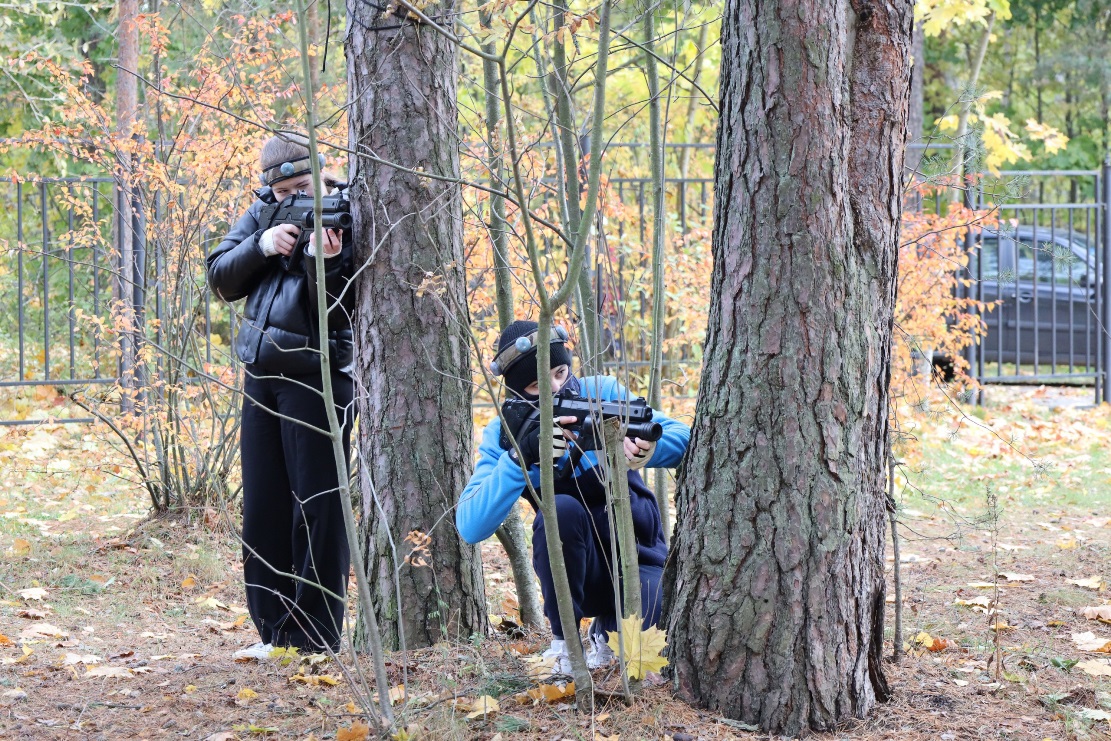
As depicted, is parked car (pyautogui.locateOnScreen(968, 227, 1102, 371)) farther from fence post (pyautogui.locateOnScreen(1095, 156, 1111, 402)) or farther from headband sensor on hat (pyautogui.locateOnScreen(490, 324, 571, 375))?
headband sensor on hat (pyautogui.locateOnScreen(490, 324, 571, 375))

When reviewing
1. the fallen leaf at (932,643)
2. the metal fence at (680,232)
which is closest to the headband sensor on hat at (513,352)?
the fallen leaf at (932,643)

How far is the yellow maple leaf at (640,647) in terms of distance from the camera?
8.36 feet

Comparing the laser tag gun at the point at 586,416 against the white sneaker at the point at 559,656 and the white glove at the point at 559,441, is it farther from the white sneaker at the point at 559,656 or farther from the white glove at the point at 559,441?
the white sneaker at the point at 559,656

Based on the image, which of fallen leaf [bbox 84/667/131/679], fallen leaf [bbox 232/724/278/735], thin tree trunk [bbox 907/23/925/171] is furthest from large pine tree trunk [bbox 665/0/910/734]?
thin tree trunk [bbox 907/23/925/171]

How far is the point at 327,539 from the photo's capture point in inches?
135

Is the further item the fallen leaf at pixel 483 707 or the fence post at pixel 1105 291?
the fence post at pixel 1105 291

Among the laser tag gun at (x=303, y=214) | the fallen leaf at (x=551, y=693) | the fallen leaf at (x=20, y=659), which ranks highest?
the laser tag gun at (x=303, y=214)

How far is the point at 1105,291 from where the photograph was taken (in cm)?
A: 988

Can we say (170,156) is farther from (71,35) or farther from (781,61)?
(71,35)

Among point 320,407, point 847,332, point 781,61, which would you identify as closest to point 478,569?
point 320,407

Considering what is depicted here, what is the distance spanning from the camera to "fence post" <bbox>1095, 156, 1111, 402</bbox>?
9477 mm

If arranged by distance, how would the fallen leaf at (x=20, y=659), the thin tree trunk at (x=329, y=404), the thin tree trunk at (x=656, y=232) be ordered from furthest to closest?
the fallen leaf at (x=20, y=659)
the thin tree trunk at (x=656, y=232)
the thin tree trunk at (x=329, y=404)

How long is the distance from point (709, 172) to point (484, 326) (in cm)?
607

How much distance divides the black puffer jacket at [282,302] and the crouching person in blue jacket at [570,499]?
60 cm
